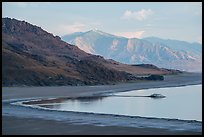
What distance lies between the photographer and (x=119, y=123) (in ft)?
70.6

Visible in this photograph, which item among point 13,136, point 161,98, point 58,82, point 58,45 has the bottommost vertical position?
point 13,136

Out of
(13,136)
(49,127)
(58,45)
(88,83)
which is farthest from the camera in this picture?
(58,45)

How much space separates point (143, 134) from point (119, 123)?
3.71 meters

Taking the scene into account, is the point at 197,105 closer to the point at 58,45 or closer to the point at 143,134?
the point at 143,134

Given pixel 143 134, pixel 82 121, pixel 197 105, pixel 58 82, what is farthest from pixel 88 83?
pixel 143 134

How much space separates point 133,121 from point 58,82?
39.0 m

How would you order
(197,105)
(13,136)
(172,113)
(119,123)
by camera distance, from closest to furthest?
(13,136) < (119,123) < (172,113) < (197,105)

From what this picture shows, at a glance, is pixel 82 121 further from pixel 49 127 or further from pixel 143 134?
pixel 143 134

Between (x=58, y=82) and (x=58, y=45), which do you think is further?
(x=58, y=45)

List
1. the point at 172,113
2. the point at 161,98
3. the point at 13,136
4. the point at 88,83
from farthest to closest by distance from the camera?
the point at 88,83
the point at 161,98
the point at 172,113
the point at 13,136

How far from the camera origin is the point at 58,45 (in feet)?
403

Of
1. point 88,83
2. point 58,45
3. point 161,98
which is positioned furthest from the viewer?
point 58,45

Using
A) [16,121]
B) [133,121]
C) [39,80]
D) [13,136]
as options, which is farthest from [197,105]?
[39,80]

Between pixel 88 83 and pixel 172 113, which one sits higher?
pixel 88 83
